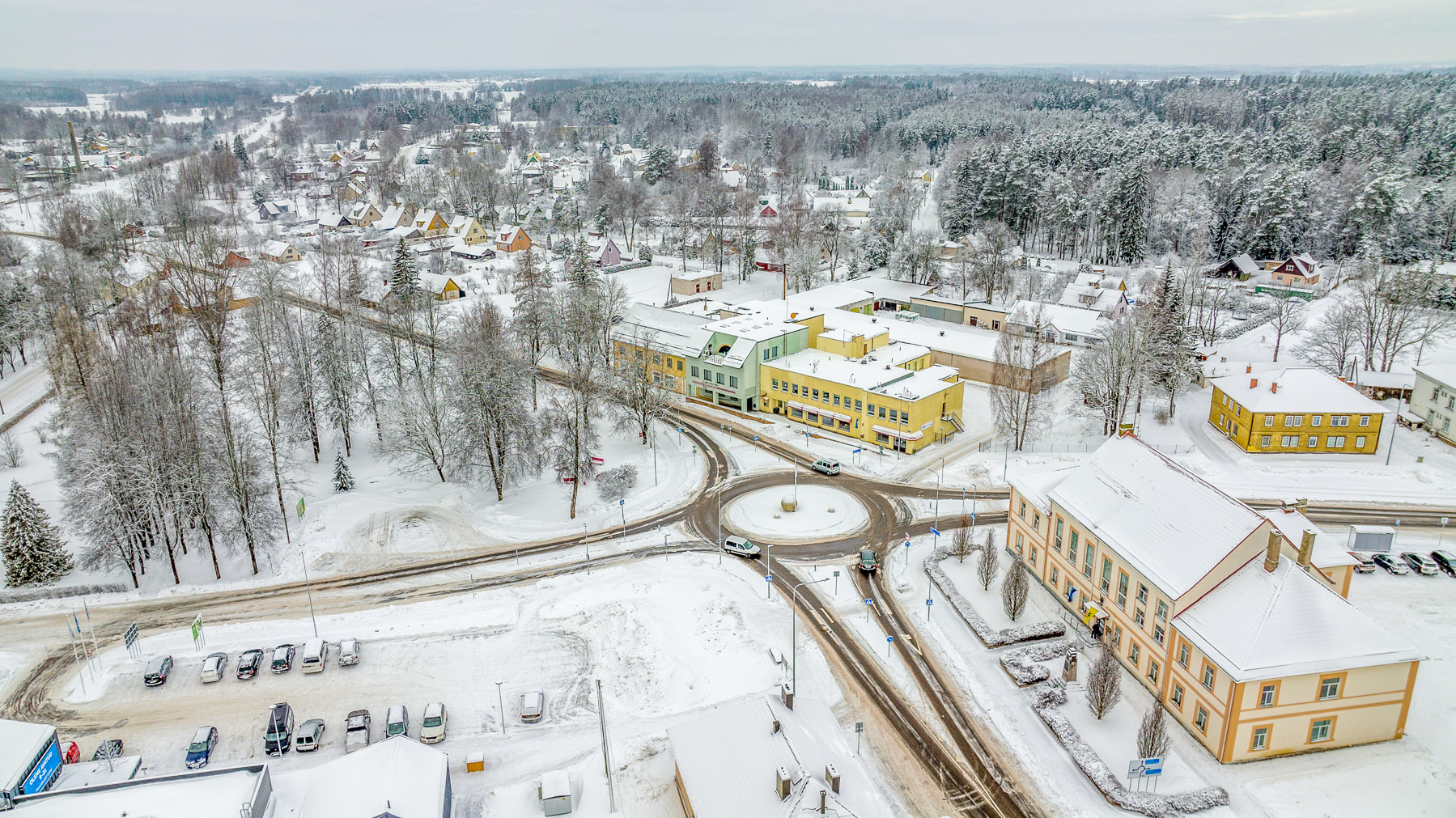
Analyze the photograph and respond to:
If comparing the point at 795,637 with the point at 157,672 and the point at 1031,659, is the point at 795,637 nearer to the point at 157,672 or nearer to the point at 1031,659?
the point at 1031,659

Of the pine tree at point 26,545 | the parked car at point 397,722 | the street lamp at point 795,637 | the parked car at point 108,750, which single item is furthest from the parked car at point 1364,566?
the pine tree at point 26,545

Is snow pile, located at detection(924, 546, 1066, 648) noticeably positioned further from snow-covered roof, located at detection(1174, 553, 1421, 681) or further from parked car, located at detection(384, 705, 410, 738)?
parked car, located at detection(384, 705, 410, 738)

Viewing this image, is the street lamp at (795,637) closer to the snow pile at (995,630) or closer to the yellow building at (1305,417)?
the snow pile at (995,630)

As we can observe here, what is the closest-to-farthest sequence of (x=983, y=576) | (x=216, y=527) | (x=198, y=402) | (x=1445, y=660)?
(x=1445, y=660), (x=983, y=576), (x=216, y=527), (x=198, y=402)

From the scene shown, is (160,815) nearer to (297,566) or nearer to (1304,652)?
(297,566)

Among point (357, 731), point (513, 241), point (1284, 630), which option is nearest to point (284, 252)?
point (513, 241)

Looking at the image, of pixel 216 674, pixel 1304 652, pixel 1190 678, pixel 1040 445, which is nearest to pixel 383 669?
pixel 216 674
